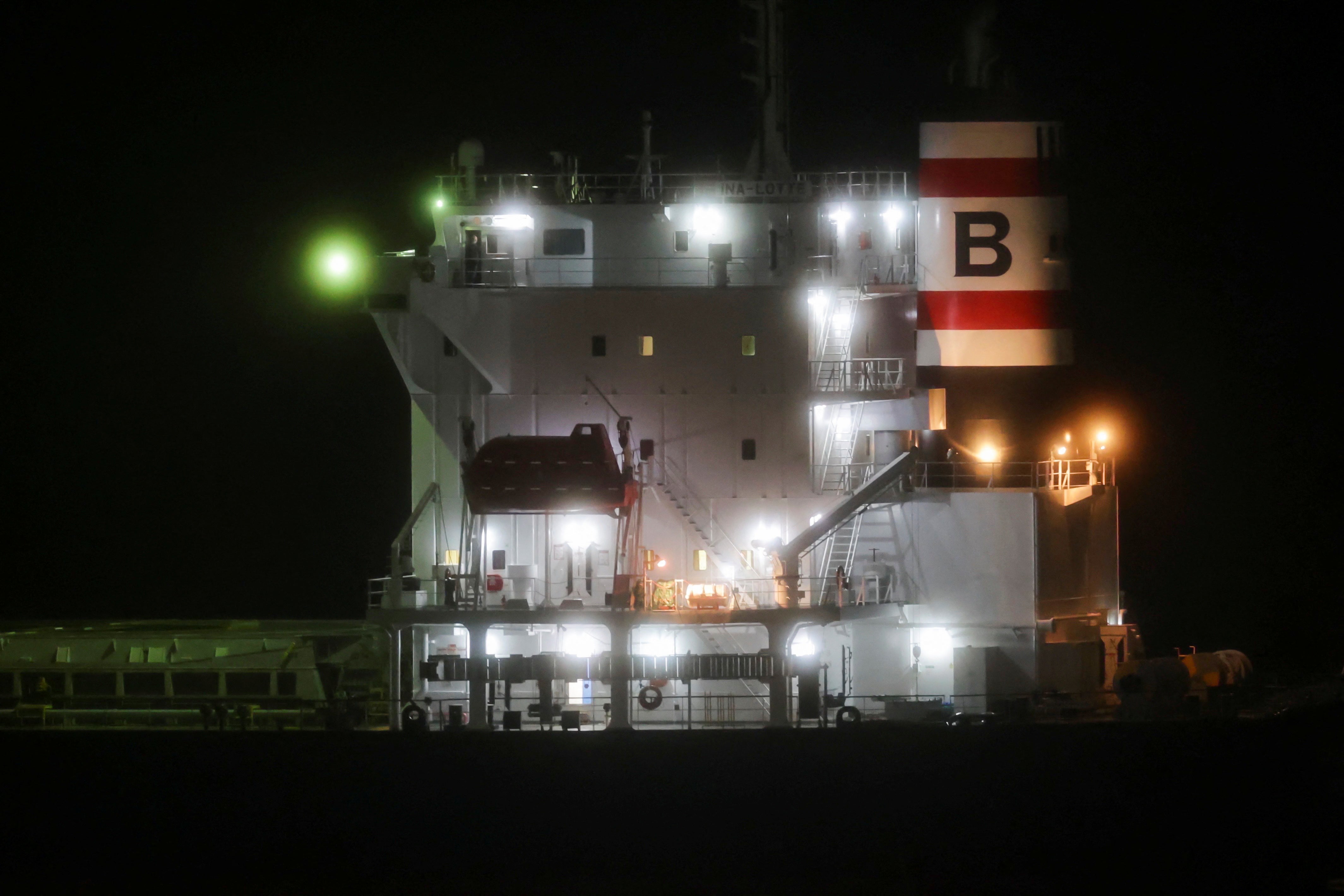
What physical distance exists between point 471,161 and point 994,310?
9535 millimetres

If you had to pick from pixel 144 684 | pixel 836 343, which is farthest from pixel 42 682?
pixel 836 343

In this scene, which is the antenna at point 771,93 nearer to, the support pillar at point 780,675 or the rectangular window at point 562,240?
the rectangular window at point 562,240

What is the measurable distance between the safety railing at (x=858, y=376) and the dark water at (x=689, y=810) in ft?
19.1

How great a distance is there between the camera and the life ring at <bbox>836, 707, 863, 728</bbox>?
23750mm

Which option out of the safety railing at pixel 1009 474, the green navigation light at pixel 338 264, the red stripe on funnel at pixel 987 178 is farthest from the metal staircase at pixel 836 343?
the green navigation light at pixel 338 264

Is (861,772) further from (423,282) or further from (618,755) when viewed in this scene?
(423,282)

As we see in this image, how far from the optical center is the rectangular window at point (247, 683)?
26297mm

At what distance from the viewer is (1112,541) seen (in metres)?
27.5

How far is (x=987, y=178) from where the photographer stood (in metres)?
28.1

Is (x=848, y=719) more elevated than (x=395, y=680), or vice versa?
(x=395, y=680)

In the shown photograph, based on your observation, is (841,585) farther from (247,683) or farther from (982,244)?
(247,683)

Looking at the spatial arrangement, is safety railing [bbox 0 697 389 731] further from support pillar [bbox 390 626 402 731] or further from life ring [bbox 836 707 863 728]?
life ring [bbox 836 707 863 728]

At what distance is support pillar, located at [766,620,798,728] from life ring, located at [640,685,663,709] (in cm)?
172

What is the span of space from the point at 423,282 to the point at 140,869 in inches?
407
